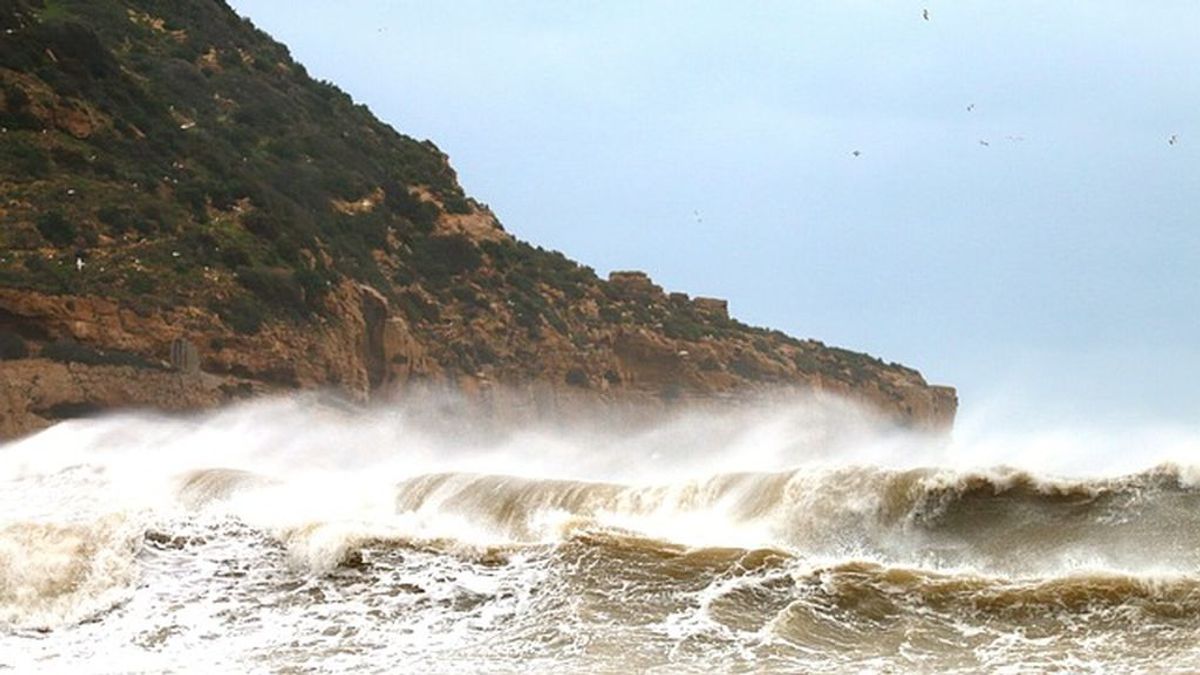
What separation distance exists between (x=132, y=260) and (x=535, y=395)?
711 inches

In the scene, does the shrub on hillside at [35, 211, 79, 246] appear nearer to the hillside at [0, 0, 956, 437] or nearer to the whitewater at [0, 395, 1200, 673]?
the hillside at [0, 0, 956, 437]

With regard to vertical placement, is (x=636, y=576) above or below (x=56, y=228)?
below

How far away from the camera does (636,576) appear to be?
15.2 metres

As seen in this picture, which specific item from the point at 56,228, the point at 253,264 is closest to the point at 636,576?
the point at 56,228

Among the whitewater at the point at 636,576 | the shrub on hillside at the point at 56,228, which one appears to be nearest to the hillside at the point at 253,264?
the shrub on hillside at the point at 56,228

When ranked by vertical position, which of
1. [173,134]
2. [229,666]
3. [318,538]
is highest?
[173,134]

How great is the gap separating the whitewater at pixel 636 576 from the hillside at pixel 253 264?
13750 mm

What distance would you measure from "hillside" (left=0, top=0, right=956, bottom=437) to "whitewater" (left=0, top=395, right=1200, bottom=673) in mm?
13750

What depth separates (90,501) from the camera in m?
24.3

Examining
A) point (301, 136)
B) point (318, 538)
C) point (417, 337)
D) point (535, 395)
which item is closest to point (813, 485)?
point (318, 538)

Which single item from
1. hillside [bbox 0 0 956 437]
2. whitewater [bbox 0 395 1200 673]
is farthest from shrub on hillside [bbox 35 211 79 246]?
whitewater [bbox 0 395 1200 673]

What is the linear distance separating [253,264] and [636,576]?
1119 inches

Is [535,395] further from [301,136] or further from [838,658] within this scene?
[838,658]

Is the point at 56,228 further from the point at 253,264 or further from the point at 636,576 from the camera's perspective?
the point at 636,576
